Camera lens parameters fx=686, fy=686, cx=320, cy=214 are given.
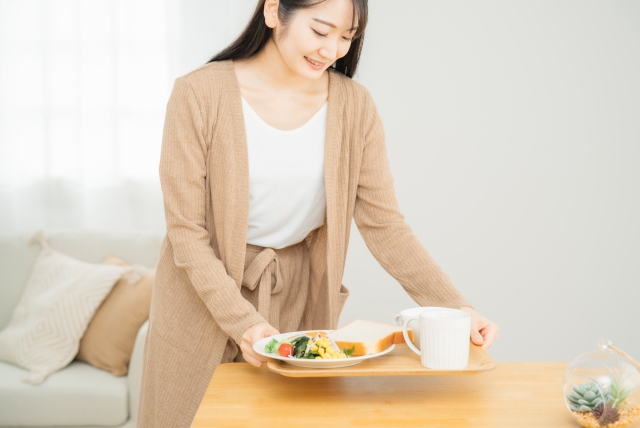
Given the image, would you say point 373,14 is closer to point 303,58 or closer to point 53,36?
point 53,36

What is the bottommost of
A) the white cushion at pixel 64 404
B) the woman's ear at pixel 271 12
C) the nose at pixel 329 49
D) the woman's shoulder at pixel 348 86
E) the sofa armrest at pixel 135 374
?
the white cushion at pixel 64 404

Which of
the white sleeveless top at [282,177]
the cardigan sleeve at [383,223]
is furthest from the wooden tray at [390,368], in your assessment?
the white sleeveless top at [282,177]

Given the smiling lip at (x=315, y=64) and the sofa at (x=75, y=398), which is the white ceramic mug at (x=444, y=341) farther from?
the sofa at (x=75, y=398)

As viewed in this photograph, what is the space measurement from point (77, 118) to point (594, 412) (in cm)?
273

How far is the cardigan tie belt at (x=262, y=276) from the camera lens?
1.42m

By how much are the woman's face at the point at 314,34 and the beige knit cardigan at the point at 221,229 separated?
0.13 meters

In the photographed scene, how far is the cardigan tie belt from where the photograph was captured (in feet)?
4.67

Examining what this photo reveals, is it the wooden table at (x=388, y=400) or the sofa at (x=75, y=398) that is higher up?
the wooden table at (x=388, y=400)

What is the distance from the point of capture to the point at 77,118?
10.2 ft

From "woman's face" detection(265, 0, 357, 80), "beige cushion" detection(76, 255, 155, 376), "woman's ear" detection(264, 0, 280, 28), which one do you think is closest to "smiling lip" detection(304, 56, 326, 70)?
"woman's face" detection(265, 0, 357, 80)

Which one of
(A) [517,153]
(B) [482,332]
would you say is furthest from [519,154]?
(B) [482,332]

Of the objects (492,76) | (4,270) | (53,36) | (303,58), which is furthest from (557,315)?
(53,36)

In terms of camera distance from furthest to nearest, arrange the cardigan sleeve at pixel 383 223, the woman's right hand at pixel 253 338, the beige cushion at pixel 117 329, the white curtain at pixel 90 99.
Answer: the white curtain at pixel 90 99 → the beige cushion at pixel 117 329 → the cardigan sleeve at pixel 383 223 → the woman's right hand at pixel 253 338

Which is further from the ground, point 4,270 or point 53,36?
point 53,36
